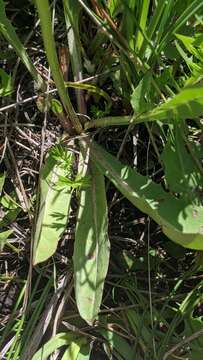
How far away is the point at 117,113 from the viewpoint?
4.33 ft

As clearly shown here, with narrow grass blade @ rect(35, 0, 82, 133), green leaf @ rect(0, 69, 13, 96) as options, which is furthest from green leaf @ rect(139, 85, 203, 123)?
green leaf @ rect(0, 69, 13, 96)

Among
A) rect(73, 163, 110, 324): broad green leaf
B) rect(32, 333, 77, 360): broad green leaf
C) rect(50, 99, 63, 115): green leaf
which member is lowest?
rect(32, 333, 77, 360): broad green leaf

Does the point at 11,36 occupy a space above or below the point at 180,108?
above

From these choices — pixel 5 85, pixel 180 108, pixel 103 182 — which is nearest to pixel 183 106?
pixel 180 108

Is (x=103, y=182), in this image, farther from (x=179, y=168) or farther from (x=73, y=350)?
(x=73, y=350)

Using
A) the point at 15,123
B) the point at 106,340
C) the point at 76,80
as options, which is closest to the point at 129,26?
the point at 76,80

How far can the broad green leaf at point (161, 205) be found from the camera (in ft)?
3.31

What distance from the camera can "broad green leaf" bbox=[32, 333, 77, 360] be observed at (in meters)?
1.22

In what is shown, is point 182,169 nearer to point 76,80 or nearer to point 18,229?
point 76,80

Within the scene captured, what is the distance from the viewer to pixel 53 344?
123cm

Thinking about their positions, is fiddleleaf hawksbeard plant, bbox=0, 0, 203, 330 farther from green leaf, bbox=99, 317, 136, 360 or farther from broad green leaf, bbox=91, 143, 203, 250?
green leaf, bbox=99, 317, 136, 360

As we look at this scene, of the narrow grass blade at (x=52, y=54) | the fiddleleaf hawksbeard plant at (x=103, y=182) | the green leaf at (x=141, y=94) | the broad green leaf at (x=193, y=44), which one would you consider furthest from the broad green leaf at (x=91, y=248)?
the broad green leaf at (x=193, y=44)

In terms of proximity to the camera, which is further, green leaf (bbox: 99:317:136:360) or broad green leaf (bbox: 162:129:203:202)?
green leaf (bbox: 99:317:136:360)

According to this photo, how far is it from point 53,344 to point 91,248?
23 centimetres
